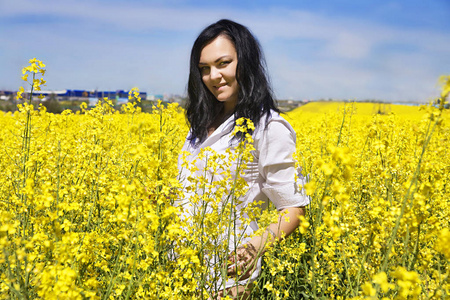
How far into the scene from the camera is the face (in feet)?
7.69

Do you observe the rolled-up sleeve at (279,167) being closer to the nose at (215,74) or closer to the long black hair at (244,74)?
the long black hair at (244,74)

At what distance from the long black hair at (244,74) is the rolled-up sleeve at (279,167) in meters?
0.14

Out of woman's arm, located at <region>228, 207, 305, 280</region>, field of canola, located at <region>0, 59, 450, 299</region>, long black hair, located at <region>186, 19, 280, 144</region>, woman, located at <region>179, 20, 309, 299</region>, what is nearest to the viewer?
field of canola, located at <region>0, 59, 450, 299</region>

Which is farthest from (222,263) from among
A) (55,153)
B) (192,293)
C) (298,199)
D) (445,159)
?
(445,159)

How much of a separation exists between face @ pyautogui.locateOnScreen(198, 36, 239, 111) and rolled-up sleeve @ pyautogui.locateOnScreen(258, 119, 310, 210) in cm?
40

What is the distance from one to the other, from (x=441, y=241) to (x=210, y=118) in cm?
191

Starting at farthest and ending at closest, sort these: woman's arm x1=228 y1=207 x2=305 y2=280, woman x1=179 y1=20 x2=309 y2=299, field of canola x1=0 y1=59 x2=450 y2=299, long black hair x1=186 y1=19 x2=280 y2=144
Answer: long black hair x1=186 y1=19 x2=280 y2=144, woman x1=179 y1=20 x2=309 y2=299, woman's arm x1=228 y1=207 x2=305 y2=280, field of canola x1=0 y1=59 x2=450 y2=299

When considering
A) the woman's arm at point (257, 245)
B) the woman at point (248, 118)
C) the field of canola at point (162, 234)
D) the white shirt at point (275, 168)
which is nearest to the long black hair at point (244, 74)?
the woman at point (248, 118)

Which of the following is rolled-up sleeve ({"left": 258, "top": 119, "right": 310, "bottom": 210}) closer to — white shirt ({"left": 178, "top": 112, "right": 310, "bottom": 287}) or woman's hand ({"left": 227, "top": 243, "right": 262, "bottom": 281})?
white shirt ({"left": 178, "top": 112, "right": 310, "bottom": 287})

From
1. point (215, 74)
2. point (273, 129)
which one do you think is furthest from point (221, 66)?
point (273, 129)

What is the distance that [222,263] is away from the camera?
1.62 metres

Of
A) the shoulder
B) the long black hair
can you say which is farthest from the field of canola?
the long black hair

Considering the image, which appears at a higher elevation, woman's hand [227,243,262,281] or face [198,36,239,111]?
face [198,36,239,111]

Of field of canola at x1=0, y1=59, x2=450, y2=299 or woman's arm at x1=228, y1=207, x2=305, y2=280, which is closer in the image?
field of canola at x1=0, y1=59, x2=450, y2=299
